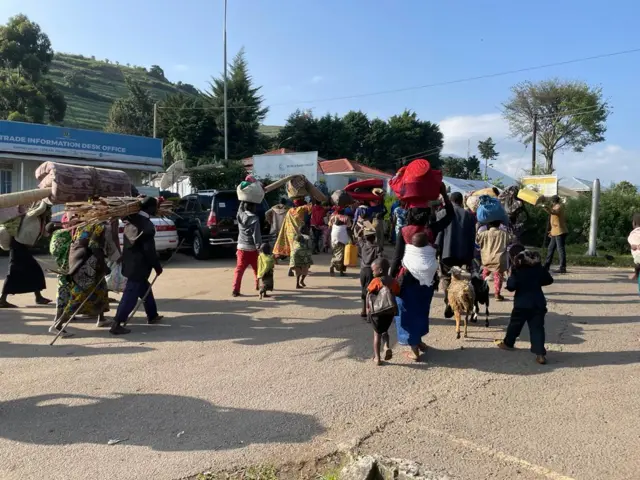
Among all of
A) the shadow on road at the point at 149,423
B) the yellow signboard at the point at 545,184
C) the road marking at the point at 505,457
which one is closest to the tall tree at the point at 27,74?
the yellow signboard at the point at 545,184

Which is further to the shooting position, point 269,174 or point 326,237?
point 269,174

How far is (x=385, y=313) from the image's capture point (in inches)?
199

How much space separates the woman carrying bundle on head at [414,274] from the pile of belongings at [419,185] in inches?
2.5

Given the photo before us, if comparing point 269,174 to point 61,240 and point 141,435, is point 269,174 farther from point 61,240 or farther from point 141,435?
point 141,435

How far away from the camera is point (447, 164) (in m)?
58.8

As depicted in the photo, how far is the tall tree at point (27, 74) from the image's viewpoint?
39531mm

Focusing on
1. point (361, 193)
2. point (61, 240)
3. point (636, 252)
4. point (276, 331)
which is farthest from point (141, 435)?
point (361, 193)

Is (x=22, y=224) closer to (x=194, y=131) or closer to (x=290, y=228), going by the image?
(x=290, y=228)

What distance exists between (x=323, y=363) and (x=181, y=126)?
104 feet

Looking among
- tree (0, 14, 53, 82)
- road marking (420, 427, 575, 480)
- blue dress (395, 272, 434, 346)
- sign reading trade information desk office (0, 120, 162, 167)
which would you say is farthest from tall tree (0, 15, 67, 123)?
road marking (420, 427, 575, 480)

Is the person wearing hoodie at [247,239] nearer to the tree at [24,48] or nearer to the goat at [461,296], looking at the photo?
the goat at [461,296]

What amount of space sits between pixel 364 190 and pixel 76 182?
8.16m

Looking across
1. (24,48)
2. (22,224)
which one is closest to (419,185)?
(22,224)

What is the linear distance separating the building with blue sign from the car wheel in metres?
7.21
